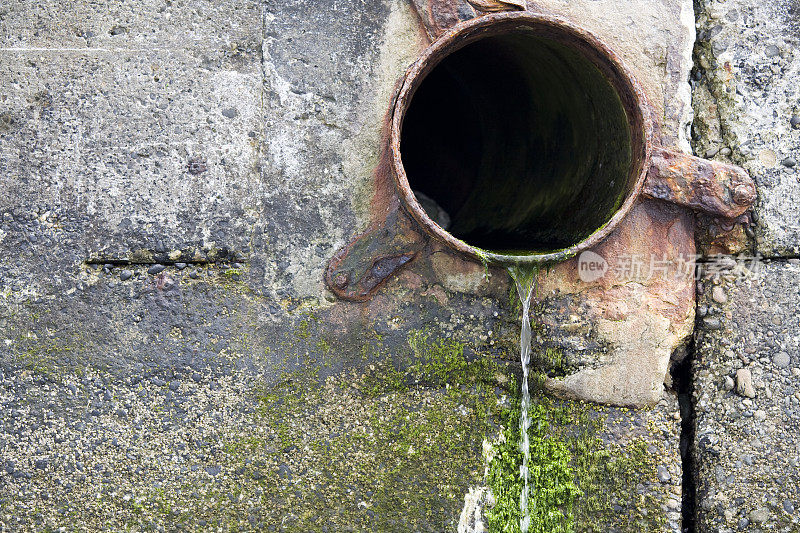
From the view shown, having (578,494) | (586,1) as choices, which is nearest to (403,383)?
(578,494)

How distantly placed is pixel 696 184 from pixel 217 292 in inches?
62.2

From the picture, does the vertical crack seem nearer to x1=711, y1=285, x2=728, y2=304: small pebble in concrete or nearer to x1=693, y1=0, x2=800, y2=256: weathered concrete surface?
x1=711, y1=285, x2=728, y2=304: small pebble in concrete

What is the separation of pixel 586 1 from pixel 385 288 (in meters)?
1.16

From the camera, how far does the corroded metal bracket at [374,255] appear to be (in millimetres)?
2010

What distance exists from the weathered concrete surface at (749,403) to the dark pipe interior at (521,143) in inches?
22.1

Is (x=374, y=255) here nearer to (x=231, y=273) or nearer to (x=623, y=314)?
(x=231, y=273)

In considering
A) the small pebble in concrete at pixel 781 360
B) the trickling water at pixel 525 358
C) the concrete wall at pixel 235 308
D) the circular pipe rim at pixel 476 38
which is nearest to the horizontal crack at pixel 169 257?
the concrete wall at pixel 235 308

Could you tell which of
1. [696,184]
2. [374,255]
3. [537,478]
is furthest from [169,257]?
[696,184]

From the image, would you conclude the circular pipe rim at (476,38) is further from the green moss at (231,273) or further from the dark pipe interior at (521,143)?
the green moss at (231,273)

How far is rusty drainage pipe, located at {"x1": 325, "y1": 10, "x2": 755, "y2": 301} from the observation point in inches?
73.9

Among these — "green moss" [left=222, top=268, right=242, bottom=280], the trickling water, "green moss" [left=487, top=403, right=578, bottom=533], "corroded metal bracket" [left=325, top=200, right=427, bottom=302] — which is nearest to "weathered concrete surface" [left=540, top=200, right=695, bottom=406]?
the trickling water

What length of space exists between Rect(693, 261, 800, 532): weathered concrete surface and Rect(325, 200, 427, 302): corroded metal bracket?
1.05 metres

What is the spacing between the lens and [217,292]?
202 centimetres

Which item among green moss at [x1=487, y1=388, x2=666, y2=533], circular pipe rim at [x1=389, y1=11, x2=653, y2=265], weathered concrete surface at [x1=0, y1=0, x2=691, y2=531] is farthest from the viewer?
green moss at [x1=487, y1=388, x2=666, y2=533]
